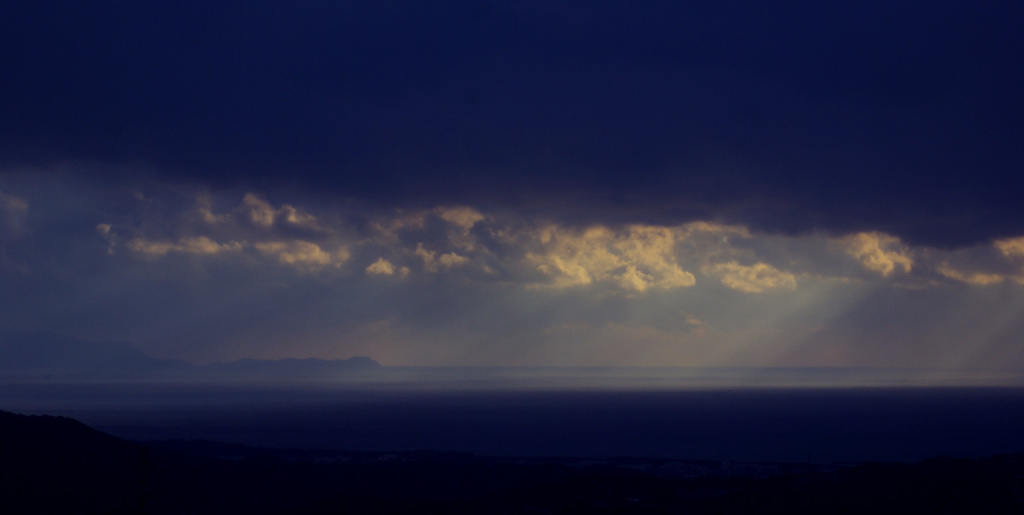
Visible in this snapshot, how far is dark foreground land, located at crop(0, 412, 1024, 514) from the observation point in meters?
49.0

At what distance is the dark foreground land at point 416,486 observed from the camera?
4903 centimetres

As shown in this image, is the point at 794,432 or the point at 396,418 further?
the point at 396,418

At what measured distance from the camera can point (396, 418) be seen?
185m

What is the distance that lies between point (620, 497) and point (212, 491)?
3315 cm

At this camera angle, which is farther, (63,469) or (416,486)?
(416,486)

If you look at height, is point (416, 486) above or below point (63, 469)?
below

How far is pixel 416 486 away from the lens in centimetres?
6975

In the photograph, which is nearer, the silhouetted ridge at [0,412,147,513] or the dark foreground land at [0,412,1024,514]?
the dark foreground land at [0,412,1024,514]

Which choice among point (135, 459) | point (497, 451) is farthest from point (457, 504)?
point (497, 451)

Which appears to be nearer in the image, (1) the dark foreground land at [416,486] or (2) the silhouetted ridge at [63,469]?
(1) the dark foreground land at [416,486]

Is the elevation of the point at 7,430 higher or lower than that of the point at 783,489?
higher

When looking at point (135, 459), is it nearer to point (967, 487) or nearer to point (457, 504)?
point (457, 504)

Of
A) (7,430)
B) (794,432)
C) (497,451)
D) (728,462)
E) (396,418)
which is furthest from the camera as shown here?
(396,418)

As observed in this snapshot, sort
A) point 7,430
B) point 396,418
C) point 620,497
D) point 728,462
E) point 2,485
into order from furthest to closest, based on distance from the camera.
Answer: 1. point 396,418
2. point 728,462
3. point 7,430
4. point 620,497
5. point 2,485
